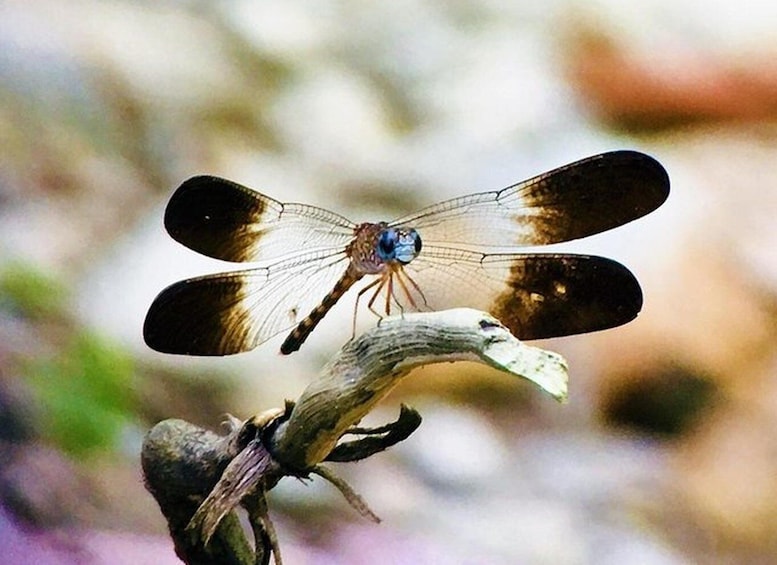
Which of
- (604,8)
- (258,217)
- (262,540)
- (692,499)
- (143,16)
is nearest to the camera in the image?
(262,540)

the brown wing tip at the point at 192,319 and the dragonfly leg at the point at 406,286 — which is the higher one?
the dragonfly leg at the point at 406,286

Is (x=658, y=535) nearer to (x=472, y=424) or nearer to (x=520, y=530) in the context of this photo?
(x=520, y=530)

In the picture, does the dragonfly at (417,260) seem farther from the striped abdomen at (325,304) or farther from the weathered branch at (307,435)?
the weathered branch at (307,435)

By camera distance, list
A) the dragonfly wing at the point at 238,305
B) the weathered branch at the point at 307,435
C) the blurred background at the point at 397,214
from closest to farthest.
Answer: the weathered branch at the point at 307,435
the dragonfly wing at the point at 238,305
the blurred background at the point at 397,214

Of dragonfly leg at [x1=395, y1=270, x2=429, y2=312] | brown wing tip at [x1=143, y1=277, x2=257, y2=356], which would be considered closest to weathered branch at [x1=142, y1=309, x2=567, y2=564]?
brown wing tip at [x1=143, y1=277, x2=257, y2=356]

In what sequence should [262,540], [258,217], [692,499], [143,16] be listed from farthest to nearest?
[143,16], [692,499], [258,217], [262,540]

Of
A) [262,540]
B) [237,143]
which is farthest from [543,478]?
[237,143]

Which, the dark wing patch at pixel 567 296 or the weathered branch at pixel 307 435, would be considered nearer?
the weathered branch at pixel 307 435

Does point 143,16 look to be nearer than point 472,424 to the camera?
No

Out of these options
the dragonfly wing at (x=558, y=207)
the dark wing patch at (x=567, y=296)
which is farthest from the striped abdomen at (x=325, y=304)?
the dark wing patch at (x=567, y=296)
